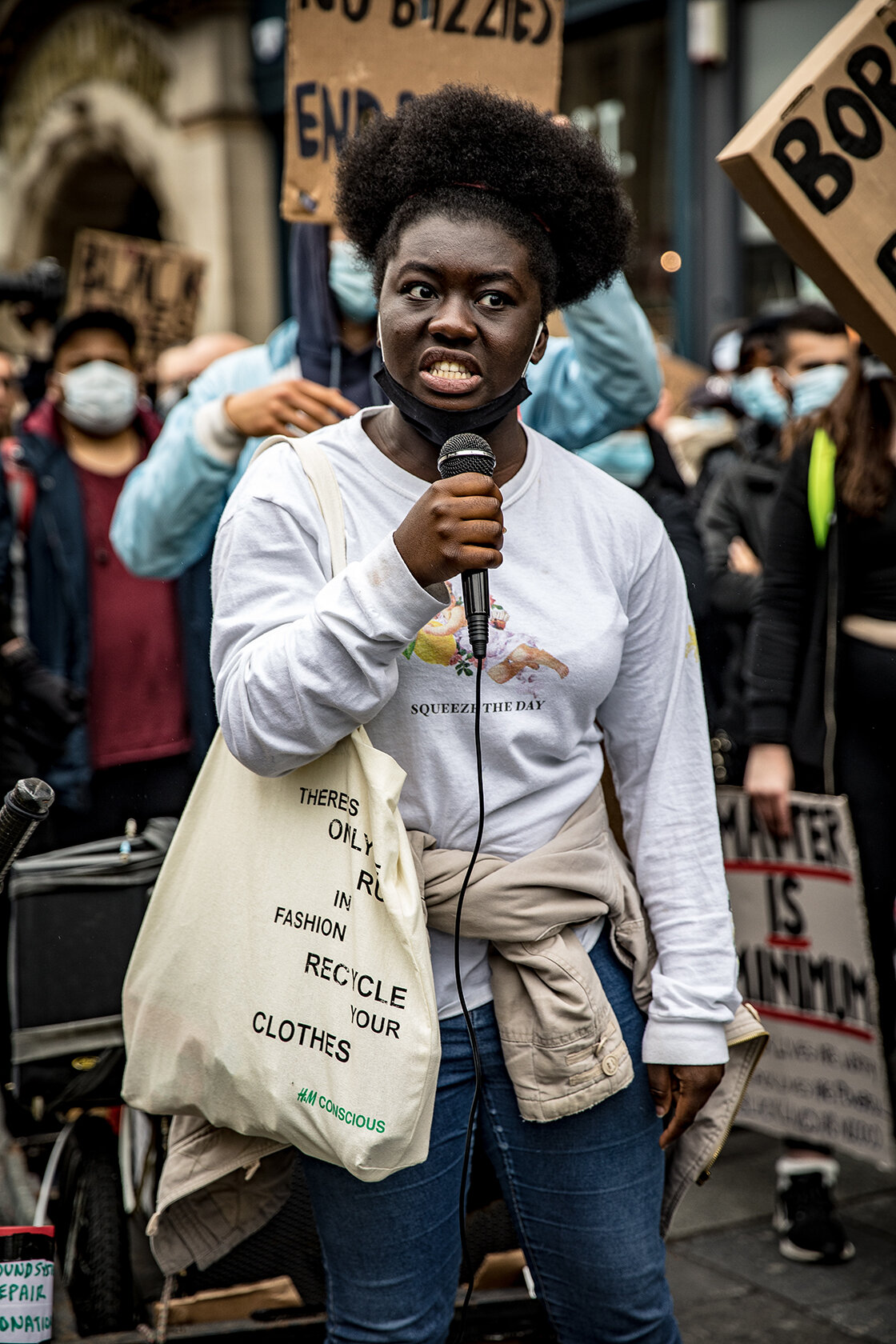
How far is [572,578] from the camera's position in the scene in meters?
2.04

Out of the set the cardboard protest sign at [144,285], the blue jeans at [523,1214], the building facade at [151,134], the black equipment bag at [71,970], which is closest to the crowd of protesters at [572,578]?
the black equipment bag at [71,970]

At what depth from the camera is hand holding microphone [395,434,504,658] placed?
1740 mm

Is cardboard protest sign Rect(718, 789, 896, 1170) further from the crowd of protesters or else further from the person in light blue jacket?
the person in light blue jacket

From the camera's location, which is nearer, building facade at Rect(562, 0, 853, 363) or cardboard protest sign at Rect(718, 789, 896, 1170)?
cardboard protest sign at Rect(718, 789, 896, 1170)

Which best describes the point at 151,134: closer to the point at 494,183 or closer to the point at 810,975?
the point at 810,975

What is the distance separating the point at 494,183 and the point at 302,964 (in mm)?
1058

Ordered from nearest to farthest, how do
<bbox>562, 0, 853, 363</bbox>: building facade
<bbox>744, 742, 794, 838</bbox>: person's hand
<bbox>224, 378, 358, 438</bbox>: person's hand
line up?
<bbox>224, 378, 358, 438</bbox>: person's hand < <bbox>744, 742, 794, 838</bbox>: person's hand < <bbox>562, 0, 853, 363</bbox>: building facade

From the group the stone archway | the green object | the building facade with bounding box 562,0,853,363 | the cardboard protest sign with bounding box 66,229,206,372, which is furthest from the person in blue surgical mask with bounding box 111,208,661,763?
the stone archway

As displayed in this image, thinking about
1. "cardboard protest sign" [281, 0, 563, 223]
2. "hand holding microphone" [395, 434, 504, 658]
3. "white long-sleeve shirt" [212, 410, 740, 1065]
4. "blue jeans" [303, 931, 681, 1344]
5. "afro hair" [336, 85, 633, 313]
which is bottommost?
"blue jeans" [303, 931, 681, 1344]

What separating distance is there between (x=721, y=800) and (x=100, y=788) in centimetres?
208

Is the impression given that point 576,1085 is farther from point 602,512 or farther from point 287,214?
point 287,214

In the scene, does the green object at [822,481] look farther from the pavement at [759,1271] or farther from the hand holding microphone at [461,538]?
the hand holding microphone at [461,538]

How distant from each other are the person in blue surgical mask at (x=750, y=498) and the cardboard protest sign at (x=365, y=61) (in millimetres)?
1836

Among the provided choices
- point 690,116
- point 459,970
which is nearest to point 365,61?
point 459,970
